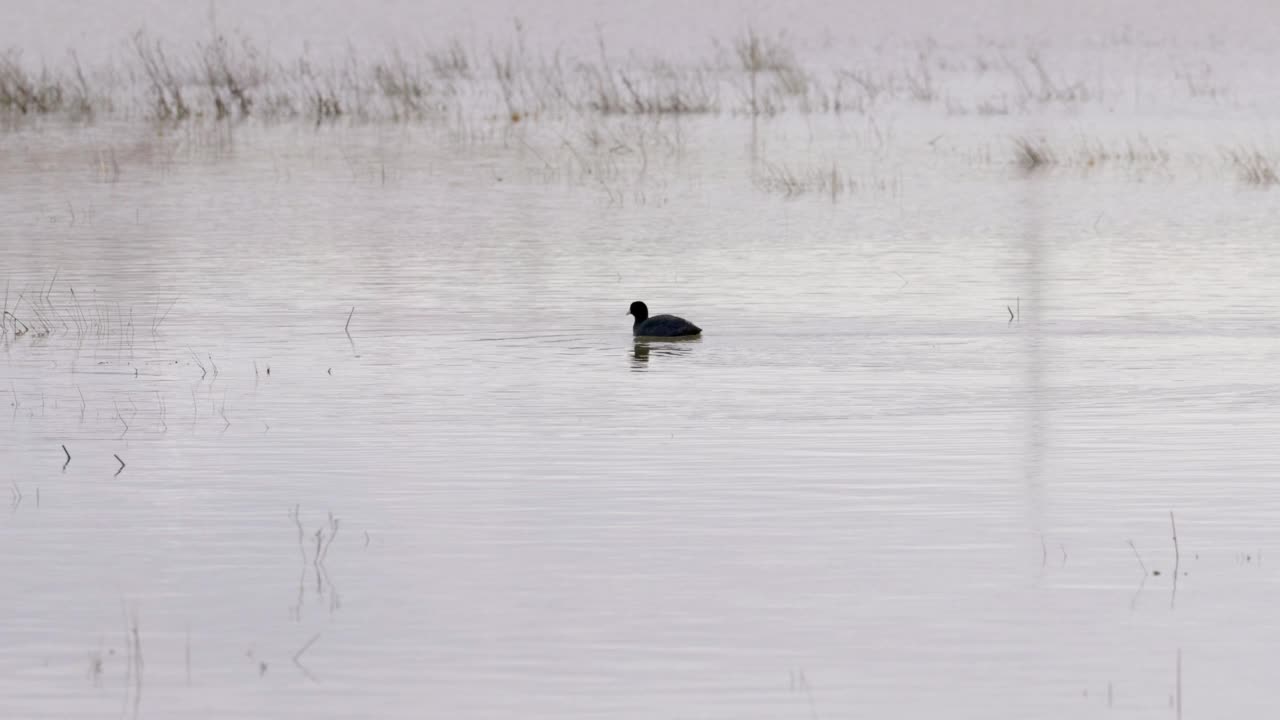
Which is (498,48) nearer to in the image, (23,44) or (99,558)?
(23,44)

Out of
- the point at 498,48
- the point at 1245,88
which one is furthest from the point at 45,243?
the point at 498,48

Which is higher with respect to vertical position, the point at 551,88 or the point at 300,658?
the point at 551,88

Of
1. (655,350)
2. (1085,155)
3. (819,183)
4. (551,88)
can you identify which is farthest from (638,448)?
(551,88)

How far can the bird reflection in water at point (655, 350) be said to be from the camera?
1343 centimetres

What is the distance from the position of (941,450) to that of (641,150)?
21.9 m

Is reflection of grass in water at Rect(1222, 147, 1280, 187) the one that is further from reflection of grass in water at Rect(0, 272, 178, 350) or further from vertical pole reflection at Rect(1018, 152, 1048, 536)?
reflection of grass in water at Rect(0, 272, 178, 350)

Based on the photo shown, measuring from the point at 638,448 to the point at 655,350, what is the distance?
12.0 feet

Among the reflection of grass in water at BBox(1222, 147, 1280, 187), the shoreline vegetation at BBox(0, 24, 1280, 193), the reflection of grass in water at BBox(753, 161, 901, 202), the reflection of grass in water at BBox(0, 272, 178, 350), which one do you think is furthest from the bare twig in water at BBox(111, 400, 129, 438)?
the reflection of grass in water at BBox(1222, 147, 1280, 187)

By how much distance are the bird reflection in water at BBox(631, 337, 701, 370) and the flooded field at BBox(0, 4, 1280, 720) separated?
0.06 metres

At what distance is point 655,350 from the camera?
13.9 meters

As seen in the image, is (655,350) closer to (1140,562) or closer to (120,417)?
(120,417)

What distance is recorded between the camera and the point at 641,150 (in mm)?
31750

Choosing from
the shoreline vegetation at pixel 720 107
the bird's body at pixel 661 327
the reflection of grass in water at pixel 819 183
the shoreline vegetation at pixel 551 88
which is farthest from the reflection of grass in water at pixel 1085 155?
the bird's body at pixel 661 327

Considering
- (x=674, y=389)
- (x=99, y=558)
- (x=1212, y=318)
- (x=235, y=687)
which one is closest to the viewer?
(x=235, y=687)
